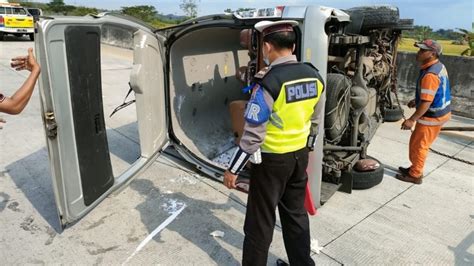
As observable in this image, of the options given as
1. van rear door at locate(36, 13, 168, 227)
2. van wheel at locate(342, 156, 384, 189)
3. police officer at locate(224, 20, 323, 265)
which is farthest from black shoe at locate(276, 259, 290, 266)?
van rear door at locate(36, 13, 168, 227)

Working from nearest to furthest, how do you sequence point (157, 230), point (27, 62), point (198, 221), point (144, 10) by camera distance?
point (27, 62) < point (157, 230) < point (198, 221) < point (144, 10)

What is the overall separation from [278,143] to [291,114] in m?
0.21

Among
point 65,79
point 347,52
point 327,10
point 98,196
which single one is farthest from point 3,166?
point 347,52

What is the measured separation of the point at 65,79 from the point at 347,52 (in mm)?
3357

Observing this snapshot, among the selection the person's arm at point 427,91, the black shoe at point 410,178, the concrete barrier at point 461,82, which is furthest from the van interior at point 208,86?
the concrete barrier at point 461,82

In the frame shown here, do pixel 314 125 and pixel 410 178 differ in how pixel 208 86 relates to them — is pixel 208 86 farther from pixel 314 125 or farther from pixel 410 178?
pixel 410 178

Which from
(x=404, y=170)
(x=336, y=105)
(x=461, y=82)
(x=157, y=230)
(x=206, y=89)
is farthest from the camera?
(x=461, y=82)

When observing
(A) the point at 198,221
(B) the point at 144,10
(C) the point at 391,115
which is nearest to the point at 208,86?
(A) the point at 198,221

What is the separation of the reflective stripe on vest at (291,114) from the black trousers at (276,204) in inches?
2.7

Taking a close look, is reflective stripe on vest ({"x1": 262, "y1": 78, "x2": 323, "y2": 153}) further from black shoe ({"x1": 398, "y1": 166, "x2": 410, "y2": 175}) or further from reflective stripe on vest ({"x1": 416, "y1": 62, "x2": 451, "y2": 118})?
black shoe ({"x1": 398, "y1": 166, "x2": 410, "y2": 175})

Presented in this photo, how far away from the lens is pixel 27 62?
2.54 m

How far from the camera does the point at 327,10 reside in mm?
3174

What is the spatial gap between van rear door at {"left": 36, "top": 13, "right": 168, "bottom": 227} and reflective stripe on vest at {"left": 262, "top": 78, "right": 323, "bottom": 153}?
1614 mm

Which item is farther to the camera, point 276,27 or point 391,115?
point 391,115
